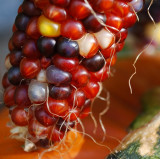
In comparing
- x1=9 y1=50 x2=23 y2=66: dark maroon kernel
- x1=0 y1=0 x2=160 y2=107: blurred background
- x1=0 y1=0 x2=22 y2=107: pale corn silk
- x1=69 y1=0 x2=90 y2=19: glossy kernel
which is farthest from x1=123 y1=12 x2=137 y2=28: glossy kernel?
x1=0 y1=0 x2=22 y2=107: pale corn silk

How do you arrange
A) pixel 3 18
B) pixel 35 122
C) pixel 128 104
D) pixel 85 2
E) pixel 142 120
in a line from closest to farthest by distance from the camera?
pixel 85 2 → pixel 35 122 → pixel 142 120 → pixel 128 104 → pixel 3 18

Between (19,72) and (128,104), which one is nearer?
(19,72)

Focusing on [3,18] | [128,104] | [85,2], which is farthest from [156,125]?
[3,18]

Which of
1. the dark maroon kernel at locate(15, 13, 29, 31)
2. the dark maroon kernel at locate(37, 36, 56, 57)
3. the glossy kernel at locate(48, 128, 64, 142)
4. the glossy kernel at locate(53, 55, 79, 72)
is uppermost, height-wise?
the dark maroon kernel at locate(15, 13, 29, 31)

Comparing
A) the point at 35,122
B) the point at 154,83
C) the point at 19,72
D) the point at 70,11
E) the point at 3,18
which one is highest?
the point at 70,11

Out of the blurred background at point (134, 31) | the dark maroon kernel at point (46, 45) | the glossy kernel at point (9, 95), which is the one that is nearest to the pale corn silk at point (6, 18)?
the blurred background at point (134, 31)

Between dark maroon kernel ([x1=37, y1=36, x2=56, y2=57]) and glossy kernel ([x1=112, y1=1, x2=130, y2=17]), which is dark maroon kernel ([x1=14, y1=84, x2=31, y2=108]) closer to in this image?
dark maroon kernel ([x1=37, y1=36, x2=56, y2=57])

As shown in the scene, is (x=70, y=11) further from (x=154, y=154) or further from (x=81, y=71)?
(x=154, y=154)
